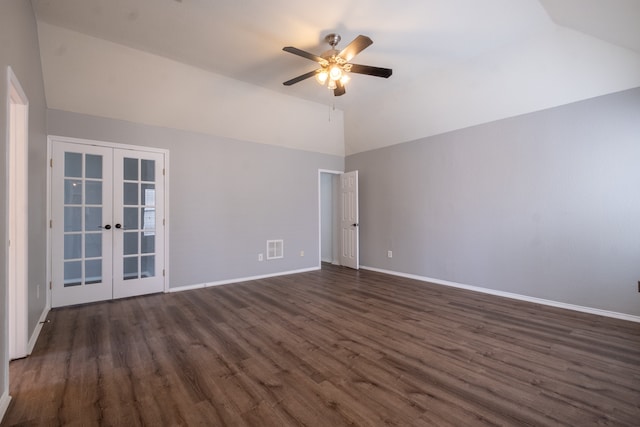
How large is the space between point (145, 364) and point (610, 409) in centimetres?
330

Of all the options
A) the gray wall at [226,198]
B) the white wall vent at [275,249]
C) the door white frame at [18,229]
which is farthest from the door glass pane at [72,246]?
the white wall vent at [275,249]

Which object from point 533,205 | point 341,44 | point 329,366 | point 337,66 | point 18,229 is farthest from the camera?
point 533,205

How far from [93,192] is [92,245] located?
2.42 feet

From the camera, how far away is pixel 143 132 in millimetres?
4191

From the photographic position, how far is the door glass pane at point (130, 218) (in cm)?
409

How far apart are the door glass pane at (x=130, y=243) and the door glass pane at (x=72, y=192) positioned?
0.73 m

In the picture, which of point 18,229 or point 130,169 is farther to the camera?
point 130,169

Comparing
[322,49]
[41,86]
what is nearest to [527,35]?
[322,49]

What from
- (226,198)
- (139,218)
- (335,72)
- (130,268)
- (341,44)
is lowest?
(130,268)

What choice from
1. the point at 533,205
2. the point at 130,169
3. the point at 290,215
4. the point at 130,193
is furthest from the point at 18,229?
the point at 533,205

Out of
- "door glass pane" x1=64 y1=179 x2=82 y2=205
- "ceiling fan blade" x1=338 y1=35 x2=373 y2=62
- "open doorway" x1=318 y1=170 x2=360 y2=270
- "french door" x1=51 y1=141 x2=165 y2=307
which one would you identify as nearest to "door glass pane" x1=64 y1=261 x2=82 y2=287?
"french door" x1=51 y1=141 x2=165 y2=307

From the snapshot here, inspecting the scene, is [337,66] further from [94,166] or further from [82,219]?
[82,219]

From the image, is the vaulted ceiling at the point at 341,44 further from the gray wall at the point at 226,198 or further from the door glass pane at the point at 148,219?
the door glass pane at the point at 148,219

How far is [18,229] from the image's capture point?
236 centimetres
